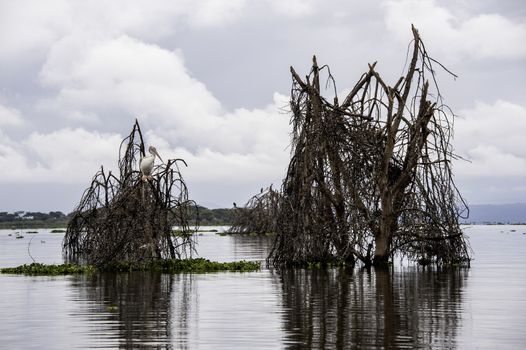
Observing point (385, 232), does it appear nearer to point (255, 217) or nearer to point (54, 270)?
point (54, 270)

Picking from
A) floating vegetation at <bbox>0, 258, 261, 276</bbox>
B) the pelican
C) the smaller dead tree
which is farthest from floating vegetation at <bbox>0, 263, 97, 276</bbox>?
the smaller dead tree

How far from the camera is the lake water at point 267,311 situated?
1331 centimetres

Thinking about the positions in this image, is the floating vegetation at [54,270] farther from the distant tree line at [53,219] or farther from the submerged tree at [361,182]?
the distant tree line at [53,219]

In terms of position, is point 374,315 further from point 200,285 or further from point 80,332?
point 200,285

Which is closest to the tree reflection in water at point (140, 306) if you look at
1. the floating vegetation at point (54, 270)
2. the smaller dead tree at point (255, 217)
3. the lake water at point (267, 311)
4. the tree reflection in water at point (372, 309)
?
the lake water at point (267, 311)

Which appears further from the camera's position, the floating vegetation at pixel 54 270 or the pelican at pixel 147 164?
the pelican at pixel 147 164

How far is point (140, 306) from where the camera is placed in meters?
18.0

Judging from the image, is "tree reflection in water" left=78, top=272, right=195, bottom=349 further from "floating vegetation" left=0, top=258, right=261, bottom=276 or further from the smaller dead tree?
the smaller dead tree

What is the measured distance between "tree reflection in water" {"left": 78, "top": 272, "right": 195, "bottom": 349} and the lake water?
0.02m

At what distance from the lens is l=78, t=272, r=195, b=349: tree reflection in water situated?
44.5ft

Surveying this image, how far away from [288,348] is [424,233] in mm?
16848

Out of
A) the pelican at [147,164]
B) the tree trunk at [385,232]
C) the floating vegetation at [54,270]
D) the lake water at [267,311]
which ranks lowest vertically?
the lake water at [267,311]

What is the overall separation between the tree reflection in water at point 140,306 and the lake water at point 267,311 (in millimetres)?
20

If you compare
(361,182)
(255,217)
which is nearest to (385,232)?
(361,182)
